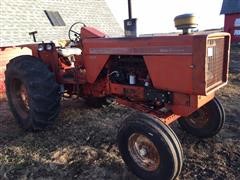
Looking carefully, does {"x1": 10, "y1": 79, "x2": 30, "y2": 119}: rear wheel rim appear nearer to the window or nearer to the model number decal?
the model number decal

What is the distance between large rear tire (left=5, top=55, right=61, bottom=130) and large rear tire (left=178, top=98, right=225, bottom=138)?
6.37ft

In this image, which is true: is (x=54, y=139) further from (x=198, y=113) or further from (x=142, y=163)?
(x=198, y=113)

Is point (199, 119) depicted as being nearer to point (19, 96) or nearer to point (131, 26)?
point (131, 26)

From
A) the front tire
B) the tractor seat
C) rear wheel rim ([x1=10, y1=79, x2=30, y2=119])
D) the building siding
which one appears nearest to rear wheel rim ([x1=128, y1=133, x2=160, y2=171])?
the front tire

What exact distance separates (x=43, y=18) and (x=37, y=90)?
764 cm

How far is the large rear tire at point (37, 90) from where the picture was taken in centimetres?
493

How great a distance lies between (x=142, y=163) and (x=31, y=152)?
5.33 feet

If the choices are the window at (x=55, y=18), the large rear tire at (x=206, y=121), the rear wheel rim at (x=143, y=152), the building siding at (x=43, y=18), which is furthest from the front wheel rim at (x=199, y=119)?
the window at (x=55, y=18)

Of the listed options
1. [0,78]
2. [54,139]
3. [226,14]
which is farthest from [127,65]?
[226,14]

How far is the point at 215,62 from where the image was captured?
13.0 ft

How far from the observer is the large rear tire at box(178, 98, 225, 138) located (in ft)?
15.4

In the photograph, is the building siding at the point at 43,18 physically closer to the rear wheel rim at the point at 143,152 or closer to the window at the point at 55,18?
the window at the point at 55,18

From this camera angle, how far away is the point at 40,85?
16.1 feet

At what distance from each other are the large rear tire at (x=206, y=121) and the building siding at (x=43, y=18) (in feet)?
21.7
